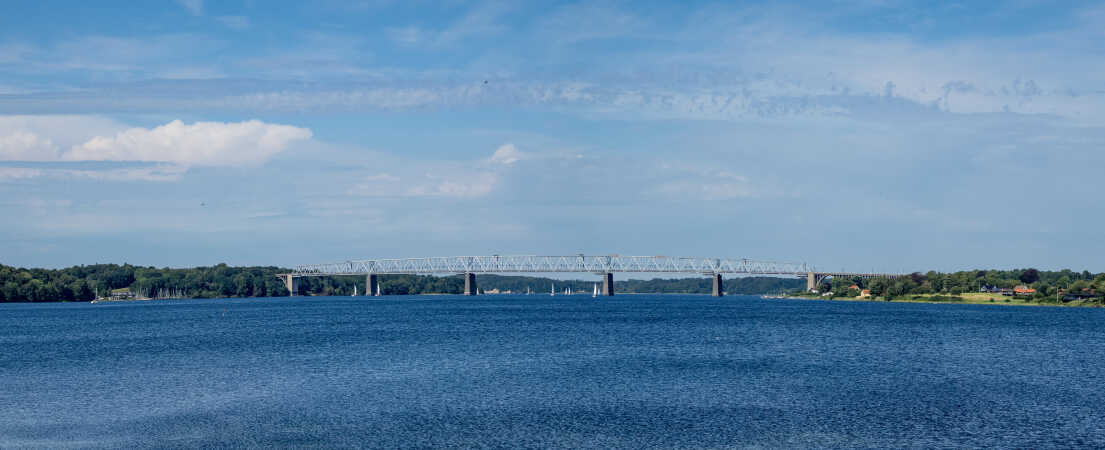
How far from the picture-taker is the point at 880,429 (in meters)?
36.0

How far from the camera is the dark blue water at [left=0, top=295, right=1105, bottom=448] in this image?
34.3 meters

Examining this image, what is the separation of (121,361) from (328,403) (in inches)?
1171

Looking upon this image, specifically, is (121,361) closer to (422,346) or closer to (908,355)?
(422,346)

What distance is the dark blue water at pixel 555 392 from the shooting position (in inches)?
→ 1351

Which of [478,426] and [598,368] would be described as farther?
[598,368]

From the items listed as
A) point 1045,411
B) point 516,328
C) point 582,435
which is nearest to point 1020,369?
point 1045,411

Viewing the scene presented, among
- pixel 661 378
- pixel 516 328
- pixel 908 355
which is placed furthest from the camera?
pixel 516 328

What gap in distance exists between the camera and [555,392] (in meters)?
46.2

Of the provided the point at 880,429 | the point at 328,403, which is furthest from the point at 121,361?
the point at 880,429

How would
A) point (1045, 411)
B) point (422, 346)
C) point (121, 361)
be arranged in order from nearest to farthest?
point (1045, 411) → point (121, 361) → point (422, 346)

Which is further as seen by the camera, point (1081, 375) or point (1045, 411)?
point (1081, 375)

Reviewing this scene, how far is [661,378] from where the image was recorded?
171 ft

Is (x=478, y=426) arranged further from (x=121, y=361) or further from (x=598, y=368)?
(x=121, y=361)

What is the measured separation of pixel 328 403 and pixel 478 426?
9.62m
